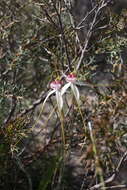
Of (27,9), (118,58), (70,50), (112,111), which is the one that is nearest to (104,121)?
(112,111)

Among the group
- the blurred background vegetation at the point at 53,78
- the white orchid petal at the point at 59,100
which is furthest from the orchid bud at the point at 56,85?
the blurred background vegetation at the point at 53,78

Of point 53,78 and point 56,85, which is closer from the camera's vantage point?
point 56,85

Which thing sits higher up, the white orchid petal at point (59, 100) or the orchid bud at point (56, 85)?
the orchid bud at point (56, 85)

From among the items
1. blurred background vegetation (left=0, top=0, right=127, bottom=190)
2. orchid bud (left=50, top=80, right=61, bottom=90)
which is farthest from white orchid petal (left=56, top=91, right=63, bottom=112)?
blurred background vegetation (left=0, top=0, right=127, bottom=190)

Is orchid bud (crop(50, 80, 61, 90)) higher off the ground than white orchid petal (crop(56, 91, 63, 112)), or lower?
higher

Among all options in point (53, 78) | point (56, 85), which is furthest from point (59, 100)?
point (53, 78)

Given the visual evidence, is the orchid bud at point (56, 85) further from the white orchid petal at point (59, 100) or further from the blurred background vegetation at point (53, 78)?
the blurred background vegetation at point (53, 78)

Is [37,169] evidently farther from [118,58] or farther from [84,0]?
[84,0]

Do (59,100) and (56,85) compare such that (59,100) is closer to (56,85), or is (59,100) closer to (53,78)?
(56,85)

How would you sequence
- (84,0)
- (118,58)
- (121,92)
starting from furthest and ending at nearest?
(84,0)
(118,58)
(121,92)

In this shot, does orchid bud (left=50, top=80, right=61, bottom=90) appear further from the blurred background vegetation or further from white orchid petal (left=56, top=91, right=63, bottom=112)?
the blurred background vegetation

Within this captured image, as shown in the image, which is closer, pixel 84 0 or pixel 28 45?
pixel 28 45

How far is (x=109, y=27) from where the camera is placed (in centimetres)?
247

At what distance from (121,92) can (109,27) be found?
0.68 meters
